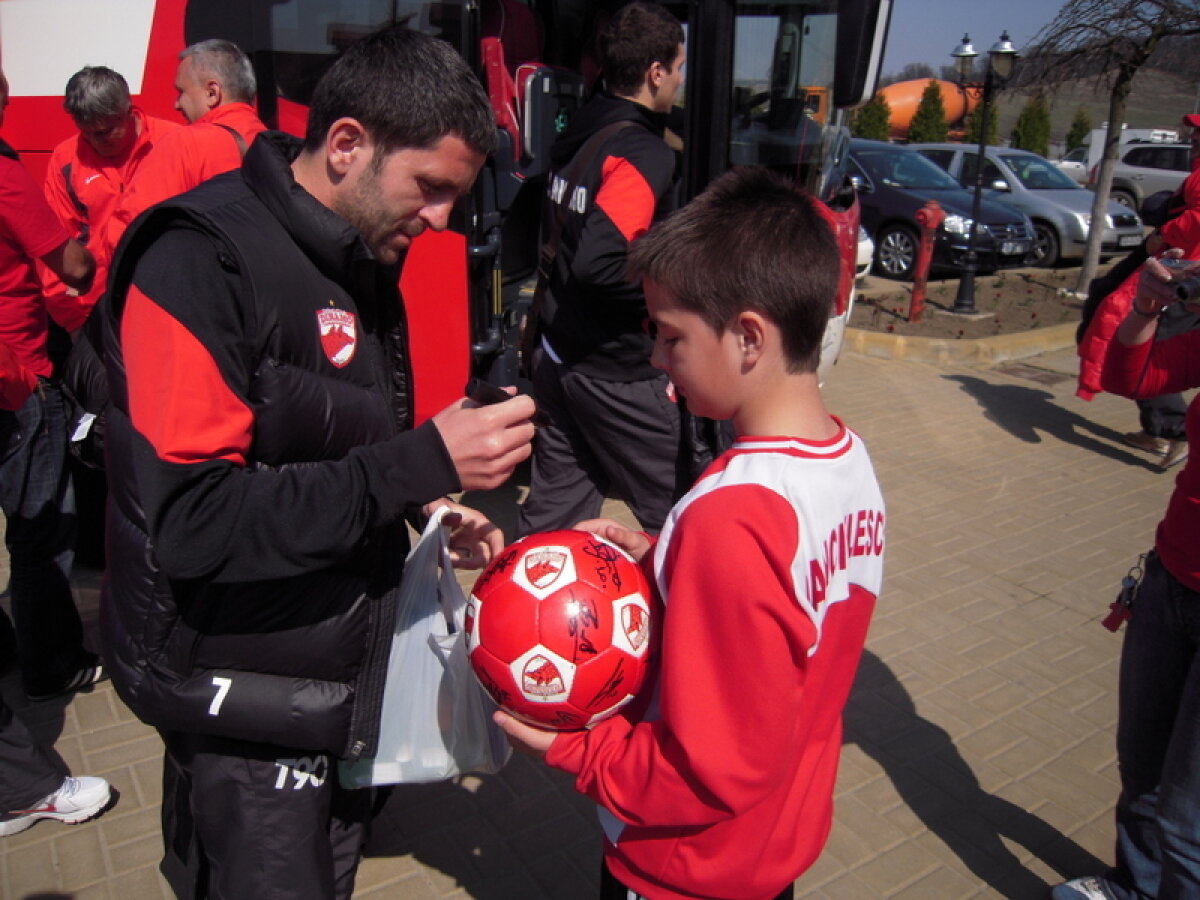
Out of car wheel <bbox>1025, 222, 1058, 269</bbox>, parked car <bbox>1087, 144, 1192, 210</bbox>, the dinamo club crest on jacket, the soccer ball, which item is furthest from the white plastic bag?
parked car <bbox>1087, 144, 1192, 210</bbox>

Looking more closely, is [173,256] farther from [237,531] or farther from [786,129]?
[786,129]

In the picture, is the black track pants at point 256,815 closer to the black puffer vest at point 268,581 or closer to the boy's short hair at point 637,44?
the black puffer vest at point 268,581

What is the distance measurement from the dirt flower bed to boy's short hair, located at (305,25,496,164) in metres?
9.10

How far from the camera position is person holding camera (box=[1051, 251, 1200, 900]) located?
2189mm

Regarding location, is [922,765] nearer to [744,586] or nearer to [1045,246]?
[744,586]

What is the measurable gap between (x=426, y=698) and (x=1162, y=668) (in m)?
1.90

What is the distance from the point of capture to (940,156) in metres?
16.6

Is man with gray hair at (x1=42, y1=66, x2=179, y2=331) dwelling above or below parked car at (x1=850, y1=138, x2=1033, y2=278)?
above

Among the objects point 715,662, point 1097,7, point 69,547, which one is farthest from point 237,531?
point 1097,7

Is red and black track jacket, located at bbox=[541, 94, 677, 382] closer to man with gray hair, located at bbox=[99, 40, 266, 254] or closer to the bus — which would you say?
the bus

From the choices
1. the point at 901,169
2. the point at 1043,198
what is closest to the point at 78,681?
the point at 901,169

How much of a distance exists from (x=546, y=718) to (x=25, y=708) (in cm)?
302

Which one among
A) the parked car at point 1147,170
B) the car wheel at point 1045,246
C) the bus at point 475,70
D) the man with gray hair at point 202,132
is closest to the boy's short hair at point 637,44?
the bus at point 475,70

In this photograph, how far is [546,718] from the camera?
1633 mm
